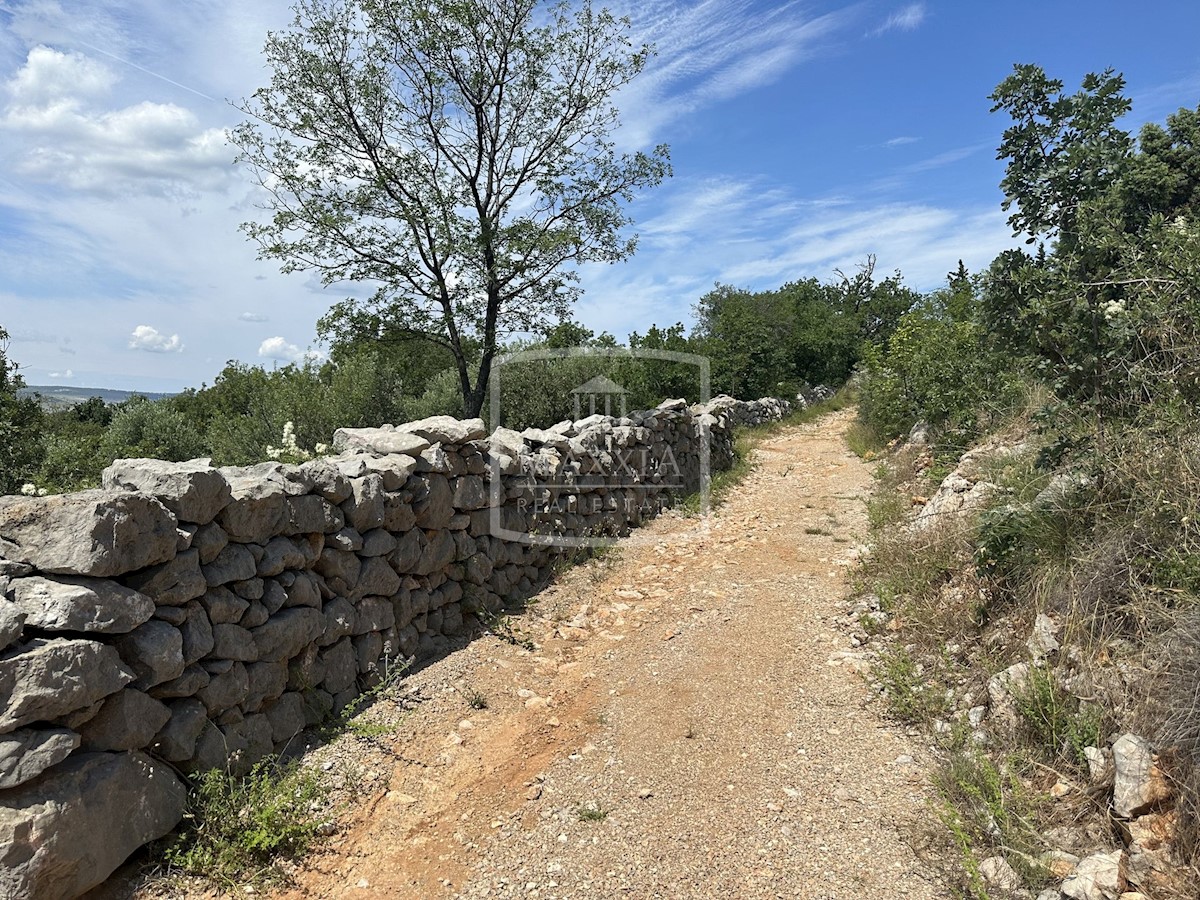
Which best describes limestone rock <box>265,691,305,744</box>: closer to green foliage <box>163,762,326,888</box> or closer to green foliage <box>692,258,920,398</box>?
green foliage <box>163,762,326,888</box>

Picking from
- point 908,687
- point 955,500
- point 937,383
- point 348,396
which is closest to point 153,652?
point 908,687

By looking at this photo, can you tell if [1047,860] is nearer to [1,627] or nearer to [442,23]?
[1,627]

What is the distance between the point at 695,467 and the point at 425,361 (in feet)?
23.0

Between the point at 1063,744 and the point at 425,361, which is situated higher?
the point at 425,361

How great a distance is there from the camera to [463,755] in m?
4.18

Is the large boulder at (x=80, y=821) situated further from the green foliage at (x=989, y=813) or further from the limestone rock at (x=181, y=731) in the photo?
the green foliage at (x=989, y=813)

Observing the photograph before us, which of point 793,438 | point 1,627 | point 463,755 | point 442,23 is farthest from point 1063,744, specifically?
point 793,438

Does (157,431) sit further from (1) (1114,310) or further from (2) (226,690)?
(1) (1114,310)

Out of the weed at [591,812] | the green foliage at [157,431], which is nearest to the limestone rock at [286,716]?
the weed at [591,812]

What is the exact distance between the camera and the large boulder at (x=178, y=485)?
3.53 metres

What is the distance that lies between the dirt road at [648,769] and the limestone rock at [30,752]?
1.21 metres

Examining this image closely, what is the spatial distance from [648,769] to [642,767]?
41mm

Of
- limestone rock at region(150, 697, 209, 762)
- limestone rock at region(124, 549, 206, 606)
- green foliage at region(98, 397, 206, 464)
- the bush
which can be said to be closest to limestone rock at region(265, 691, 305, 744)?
limestone rock at region(150, 697, 209, 762)

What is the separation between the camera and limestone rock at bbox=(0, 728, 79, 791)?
259 cm
